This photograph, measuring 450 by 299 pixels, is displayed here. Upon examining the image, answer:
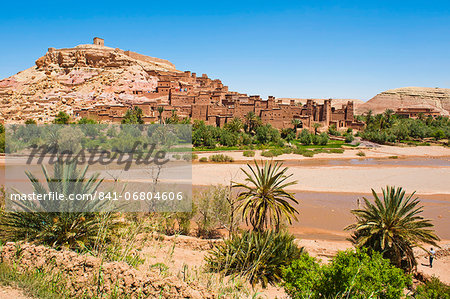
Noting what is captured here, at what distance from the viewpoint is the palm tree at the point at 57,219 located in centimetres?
543

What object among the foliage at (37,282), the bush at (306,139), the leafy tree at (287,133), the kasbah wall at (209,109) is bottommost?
the foliage at (37,282)

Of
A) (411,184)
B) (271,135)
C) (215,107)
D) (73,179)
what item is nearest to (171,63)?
(215,107)

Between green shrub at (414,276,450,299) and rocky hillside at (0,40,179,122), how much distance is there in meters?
54.7

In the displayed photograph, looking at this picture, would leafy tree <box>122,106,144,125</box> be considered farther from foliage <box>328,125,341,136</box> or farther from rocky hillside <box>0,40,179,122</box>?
foliage <box>328,125,341,136</box>

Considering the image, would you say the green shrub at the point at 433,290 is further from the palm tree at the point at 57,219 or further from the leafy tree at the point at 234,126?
the leafy tree at the point at 234,126

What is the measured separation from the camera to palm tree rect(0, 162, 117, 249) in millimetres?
5426

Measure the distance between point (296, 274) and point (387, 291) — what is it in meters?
1.84

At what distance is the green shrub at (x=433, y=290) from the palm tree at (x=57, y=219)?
25.4 ft

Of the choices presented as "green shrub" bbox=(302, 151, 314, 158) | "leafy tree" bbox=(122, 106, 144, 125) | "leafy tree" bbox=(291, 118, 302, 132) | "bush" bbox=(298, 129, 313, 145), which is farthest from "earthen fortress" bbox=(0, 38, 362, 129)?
"green shrub" bbox=(302, 151, 314, 158)

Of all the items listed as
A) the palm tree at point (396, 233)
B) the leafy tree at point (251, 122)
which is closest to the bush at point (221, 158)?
the leafy tree at point (251, 122)

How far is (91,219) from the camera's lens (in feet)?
19.0

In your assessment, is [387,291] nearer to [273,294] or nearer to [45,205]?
[273,294]

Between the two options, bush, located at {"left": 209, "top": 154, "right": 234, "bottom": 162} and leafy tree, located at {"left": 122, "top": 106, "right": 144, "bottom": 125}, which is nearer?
bush, located at {"left": 209, "top": 154, "right": 234, "bottom": 162}

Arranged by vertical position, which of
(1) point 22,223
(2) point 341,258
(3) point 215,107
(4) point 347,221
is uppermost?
(3) point 215,107
